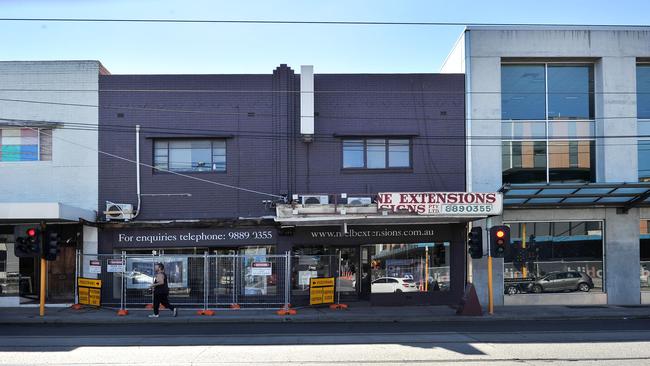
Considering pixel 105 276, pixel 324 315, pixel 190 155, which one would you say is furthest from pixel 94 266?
pixel 324 315

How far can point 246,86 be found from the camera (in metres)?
21.8

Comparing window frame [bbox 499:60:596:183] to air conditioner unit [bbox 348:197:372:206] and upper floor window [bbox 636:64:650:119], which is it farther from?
air conditioner unit [bbox 348:197:372:206]

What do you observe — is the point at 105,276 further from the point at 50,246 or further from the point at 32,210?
the point at 32,210

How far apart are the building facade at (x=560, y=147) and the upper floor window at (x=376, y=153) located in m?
2.27

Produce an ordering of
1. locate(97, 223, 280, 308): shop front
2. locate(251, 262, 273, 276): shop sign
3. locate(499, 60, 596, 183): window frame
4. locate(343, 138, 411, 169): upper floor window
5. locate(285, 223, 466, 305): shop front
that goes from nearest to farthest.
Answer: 1. locate(251, 262, 273, 276): shop sign
2. locate(97, 223, 280, 308): shop front
3. locate(285, 223, 466, 305): shop front
4. locate(343, 138, 411, 169): upper floor window
5. locate(499, 60, 596, 183): window frame

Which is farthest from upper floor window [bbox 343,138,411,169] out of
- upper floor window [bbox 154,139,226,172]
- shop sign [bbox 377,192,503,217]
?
upper floor window [bbox 154,139,226,172]

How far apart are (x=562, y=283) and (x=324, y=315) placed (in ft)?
29.6

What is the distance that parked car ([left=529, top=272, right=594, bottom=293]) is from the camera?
2231 cm

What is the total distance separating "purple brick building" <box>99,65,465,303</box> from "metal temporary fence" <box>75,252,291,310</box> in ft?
2.67

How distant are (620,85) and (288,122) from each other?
11.8 m

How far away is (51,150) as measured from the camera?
70.8 feet

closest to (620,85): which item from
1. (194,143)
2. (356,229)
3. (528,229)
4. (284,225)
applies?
(528,229)

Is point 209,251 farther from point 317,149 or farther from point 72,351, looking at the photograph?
point 72,351

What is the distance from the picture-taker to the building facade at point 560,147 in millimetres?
22219
